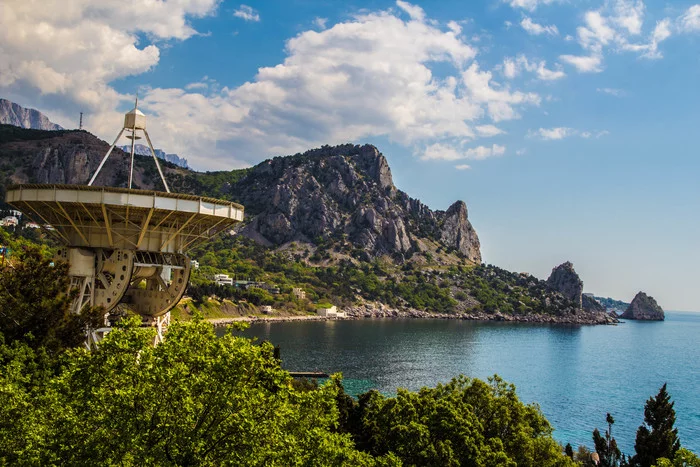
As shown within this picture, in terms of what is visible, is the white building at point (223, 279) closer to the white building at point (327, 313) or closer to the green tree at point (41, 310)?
the white building at point (327, 313)

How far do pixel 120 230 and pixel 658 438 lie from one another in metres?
39.8

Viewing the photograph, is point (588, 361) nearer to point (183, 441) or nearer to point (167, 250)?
point (167, 250)

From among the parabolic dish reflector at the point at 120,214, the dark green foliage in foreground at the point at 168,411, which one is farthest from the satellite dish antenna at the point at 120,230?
the dark green foliage in foreground at the point at 168,411

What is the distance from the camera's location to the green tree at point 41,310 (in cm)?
2571

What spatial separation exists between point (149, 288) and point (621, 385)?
87.6m

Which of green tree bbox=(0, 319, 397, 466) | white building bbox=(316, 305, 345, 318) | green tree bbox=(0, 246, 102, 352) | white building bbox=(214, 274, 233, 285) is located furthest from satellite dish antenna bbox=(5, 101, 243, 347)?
white building bbox=(316, 305, 345, 318)

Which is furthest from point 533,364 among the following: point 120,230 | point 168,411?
point 168,411

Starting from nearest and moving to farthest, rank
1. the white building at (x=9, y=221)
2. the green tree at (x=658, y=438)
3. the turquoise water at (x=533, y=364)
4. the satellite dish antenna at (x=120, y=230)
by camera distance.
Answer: the satellite dish antenna at (x=120, y=230) < the green tree at (x=658, y=438) < the turquoise water at (x=533, y=364) < the white building at (x=9, y=221)

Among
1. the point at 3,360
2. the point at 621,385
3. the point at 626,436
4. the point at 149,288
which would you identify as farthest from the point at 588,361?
the point at 3,360

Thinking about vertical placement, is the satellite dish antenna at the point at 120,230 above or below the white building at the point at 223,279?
above

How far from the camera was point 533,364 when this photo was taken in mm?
110312

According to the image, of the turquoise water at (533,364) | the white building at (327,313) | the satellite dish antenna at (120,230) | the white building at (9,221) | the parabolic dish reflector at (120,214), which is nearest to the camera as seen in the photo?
the parabolic dish reflector at (120,214)

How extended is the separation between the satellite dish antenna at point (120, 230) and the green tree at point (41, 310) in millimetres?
896

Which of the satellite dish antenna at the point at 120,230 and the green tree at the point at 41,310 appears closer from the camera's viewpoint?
the green tree at the point at 41,310
